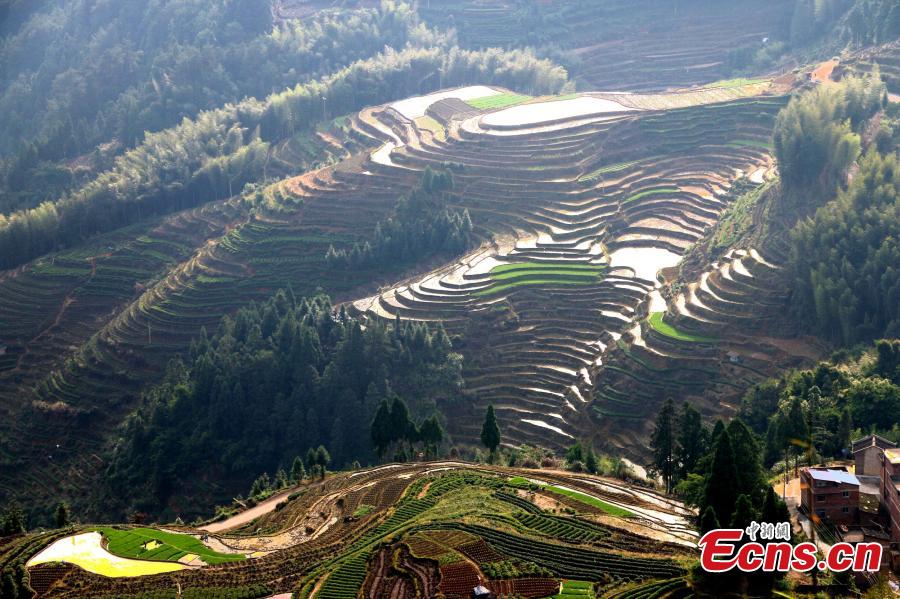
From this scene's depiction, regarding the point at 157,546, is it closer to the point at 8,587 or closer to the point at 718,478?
the point at 8,587

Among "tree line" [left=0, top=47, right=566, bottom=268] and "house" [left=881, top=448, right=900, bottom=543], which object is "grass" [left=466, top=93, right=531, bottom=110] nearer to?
"tree line" [left=0, top=47, right=566, bottom=268]

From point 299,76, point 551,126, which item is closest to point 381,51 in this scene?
point 299,76

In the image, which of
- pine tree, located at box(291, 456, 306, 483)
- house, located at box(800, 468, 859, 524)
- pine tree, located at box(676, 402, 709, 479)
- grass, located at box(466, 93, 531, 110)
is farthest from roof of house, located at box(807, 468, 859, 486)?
grass, located at box(466, 93, 531, 110)

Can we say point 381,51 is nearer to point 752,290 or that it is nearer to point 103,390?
point 103,390


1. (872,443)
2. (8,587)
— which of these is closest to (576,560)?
(872,443)

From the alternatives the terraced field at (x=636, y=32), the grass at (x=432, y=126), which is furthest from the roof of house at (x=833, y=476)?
the terraced field at (x=636, y=32)
